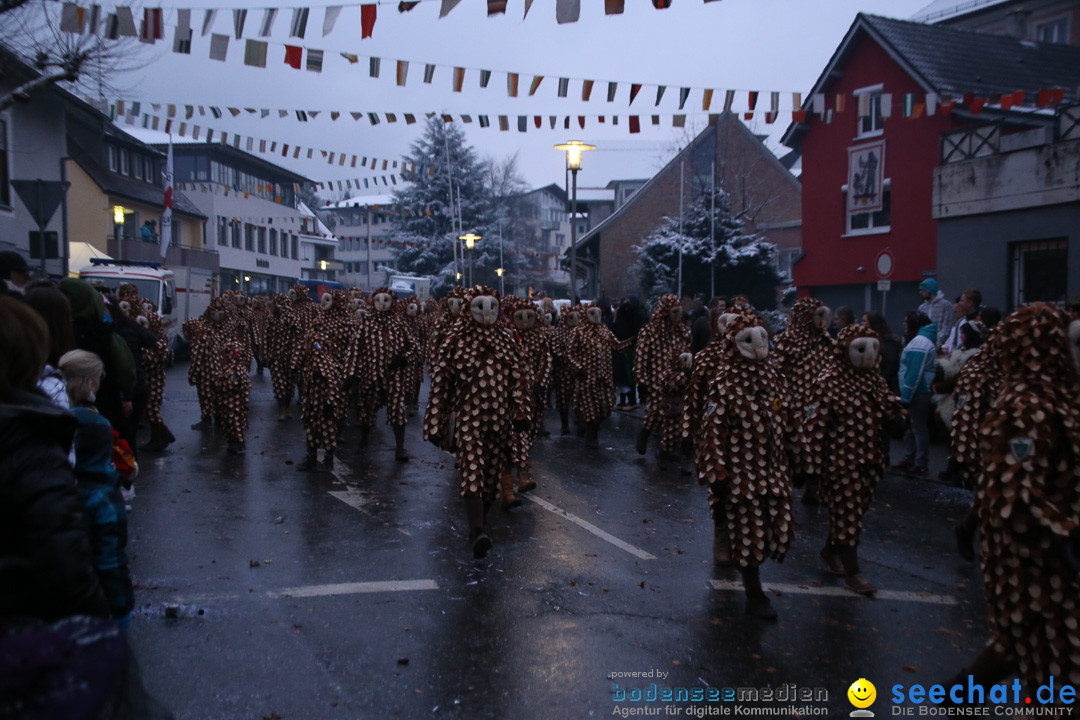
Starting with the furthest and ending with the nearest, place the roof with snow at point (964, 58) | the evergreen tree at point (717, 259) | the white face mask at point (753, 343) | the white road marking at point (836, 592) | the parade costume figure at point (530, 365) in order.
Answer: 1. the evergreen tree at point (717, 259)
2. the roof with snow at point (964, 58)
3. the parade costume figure at point (530, 365)
4. the white road marking at point (836, 592)
5. the white face mask at point (753, 343)

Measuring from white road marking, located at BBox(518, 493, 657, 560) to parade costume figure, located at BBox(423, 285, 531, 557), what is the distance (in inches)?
43.0

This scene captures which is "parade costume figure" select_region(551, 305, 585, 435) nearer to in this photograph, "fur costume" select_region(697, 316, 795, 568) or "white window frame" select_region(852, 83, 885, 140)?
"fur costume" select_region(697, 316, 795, 568)

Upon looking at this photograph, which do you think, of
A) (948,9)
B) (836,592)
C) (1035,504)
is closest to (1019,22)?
(948,9)

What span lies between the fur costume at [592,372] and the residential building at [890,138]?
13217 millimetres

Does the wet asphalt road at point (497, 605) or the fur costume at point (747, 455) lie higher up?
the fur costume at point (747, 455)

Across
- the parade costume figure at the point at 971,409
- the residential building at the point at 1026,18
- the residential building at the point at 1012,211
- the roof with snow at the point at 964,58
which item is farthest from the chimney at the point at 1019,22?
the parade costume figure at the point at 971,409

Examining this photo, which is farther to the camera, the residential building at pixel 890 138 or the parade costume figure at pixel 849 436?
the residential building at pixel 890 138

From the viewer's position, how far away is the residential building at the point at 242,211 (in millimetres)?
54219

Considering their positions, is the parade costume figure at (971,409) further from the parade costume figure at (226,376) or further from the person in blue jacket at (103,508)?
the parade costume figure at (226,376)

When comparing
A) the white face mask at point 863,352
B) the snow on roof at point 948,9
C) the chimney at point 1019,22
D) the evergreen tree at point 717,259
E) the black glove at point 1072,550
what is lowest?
the black glove at point 1072,550

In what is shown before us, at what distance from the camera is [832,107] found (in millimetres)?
27141

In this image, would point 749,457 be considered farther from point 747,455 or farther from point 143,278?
point 143,278

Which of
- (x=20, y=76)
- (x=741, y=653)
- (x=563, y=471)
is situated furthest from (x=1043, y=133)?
(x=20, y=76)

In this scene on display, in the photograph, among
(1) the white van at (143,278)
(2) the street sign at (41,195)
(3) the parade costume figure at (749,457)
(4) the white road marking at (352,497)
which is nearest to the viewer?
(3) the parade costume figure at (749,457)
